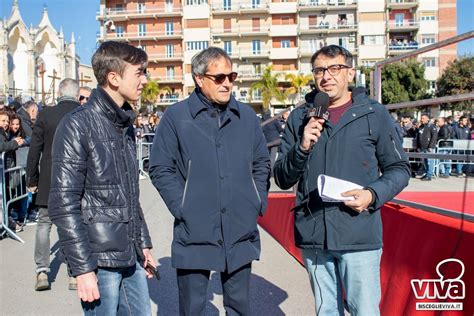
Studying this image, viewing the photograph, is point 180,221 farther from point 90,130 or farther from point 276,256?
point 276,256

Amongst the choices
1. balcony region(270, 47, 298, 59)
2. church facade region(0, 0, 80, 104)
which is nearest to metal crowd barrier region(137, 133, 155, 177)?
church facade region(0, 0, 80, 104)

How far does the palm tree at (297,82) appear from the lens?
62000 millimetres

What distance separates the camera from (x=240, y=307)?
2898 millimetres

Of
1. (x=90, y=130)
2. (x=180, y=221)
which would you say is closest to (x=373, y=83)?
(x=180, y=221)

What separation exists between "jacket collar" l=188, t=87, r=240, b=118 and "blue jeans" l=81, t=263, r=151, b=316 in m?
0.97

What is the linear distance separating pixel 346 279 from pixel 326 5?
66.5 metres

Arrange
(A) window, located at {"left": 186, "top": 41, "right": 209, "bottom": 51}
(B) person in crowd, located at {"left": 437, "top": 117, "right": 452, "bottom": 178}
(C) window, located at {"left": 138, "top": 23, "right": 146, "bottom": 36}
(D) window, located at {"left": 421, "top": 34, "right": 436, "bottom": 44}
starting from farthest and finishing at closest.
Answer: (C) window, located at {"left": 138, "top": 23, "right": 146, "bottom": 36}
(A) window, located at {"left": 186, "top": 41, "right": 209, "bottom": 51}
(D) window, located at {"left": 421, "top": 34, "right": 436, "bottom": 44}
(B) person in crowd, located at {"left": 437, "top": 117, "right": 452, "bottom": 178}

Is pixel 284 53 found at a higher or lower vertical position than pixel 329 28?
lower

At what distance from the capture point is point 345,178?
2.70m

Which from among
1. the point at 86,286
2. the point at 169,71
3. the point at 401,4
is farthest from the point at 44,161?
the point at 401,4

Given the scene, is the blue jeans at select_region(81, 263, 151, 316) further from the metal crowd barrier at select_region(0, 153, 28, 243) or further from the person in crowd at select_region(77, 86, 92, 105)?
the metal crowd barrier at select_region(0, 153, 28, 243)

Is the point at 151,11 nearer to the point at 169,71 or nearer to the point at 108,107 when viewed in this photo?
the point at 169,71

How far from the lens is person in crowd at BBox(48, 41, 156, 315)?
238 cm

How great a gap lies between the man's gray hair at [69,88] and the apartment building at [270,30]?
197 ft
